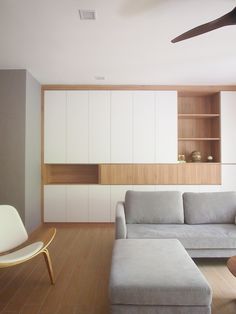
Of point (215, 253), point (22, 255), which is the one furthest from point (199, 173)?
point (22, 255)

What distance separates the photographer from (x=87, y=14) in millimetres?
2631

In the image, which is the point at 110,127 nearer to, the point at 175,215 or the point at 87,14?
the point at 175,215

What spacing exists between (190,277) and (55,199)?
141 inches

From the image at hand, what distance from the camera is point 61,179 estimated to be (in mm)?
5578

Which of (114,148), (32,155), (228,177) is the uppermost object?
(114,148)

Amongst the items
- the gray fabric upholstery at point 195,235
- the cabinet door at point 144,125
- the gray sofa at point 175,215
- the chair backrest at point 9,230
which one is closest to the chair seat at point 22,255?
the chair backrest at point 9,230

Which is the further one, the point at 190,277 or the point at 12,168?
the point at 12,168

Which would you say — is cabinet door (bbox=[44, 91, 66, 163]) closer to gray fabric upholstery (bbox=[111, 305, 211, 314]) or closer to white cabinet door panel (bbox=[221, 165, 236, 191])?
white cabinet door panel (bbox=[221, 165, 236, 191])

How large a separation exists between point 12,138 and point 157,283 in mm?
3226

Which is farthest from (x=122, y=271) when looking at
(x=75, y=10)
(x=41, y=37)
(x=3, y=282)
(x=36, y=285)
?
(x=41, y=37)

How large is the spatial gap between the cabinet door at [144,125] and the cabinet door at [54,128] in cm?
135

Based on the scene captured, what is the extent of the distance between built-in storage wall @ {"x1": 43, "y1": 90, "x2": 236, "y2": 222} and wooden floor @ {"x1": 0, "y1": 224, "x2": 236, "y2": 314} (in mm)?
1233

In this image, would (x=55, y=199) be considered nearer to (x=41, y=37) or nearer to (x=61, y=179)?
(x=61, y=179)

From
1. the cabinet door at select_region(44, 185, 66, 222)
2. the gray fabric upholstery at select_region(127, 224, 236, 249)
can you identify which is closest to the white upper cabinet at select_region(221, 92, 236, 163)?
the gray fabric upholstery at select_region(127, 224, 236, 249)
